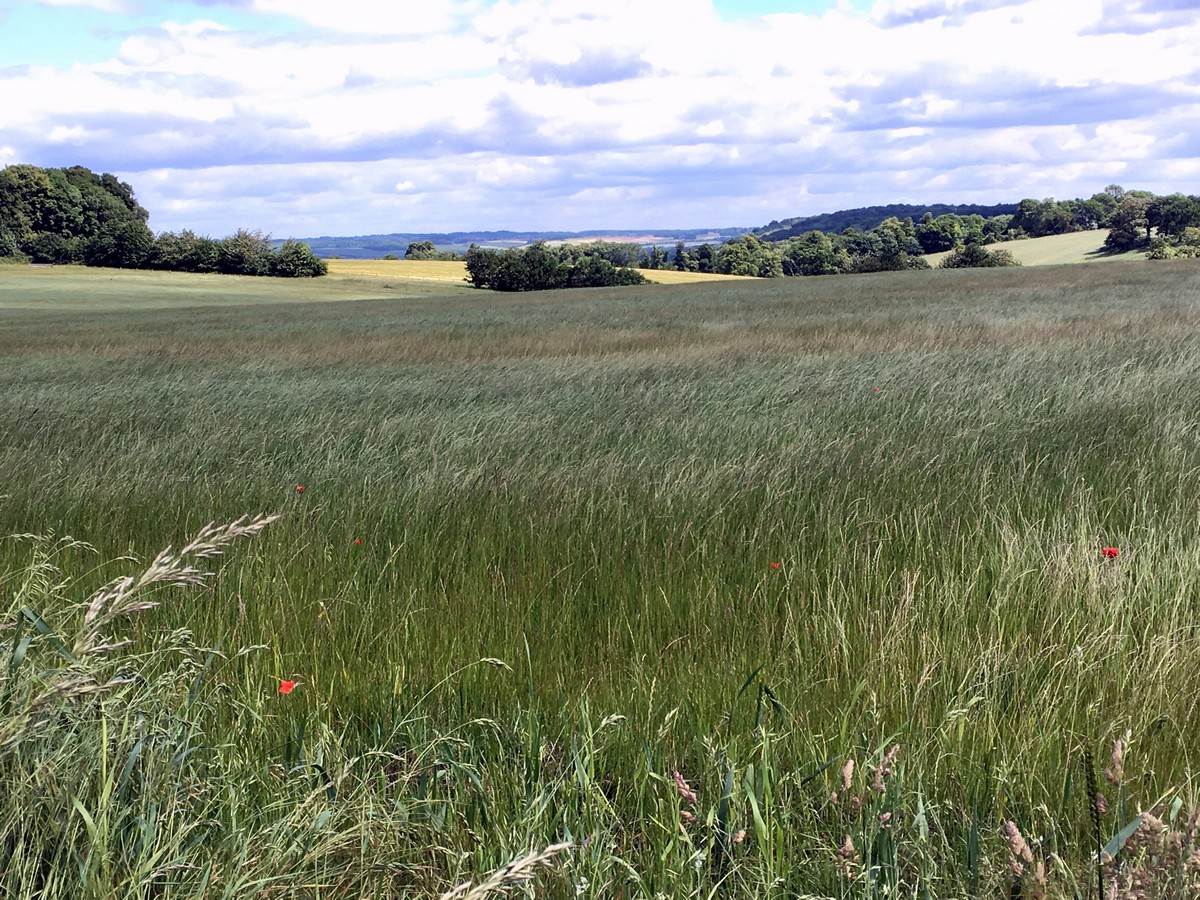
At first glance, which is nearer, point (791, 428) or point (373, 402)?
point (791, 428)

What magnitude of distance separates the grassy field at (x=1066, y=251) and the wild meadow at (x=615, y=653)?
262 ft

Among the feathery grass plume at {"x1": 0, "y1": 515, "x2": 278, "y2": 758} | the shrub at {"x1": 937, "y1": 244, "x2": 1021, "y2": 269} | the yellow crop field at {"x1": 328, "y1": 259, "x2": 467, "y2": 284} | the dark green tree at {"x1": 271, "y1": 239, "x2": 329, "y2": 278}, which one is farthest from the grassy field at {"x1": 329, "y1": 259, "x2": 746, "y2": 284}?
the feathery grass plume at {"x1": 0, "y1": 515, "x2": 278, "y2": 758}

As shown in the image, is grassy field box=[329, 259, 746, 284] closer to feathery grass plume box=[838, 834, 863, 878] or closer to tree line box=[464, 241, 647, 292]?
tree line box=[464, 241, 647, 292]

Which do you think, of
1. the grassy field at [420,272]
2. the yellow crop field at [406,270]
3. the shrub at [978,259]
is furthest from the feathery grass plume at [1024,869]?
the shrub at [978,259]

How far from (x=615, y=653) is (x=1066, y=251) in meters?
97.4

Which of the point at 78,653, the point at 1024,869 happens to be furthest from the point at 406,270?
the point at 1024,869

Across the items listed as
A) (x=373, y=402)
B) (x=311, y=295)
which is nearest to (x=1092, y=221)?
(x=311, y=295)

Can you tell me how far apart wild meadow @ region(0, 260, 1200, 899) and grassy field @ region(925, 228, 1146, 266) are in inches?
3147

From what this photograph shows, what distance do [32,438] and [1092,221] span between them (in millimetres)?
136400

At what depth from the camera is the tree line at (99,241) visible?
7862 cm

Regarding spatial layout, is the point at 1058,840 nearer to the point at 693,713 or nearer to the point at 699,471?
the point at 693,713

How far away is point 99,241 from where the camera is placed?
80.6 metres

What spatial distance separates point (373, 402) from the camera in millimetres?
9508

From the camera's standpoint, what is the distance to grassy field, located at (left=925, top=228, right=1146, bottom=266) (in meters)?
80.6
